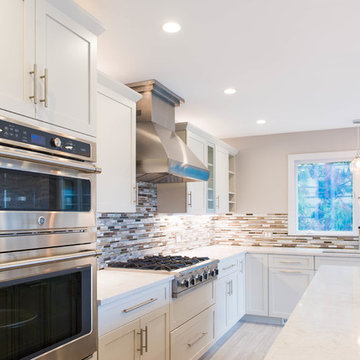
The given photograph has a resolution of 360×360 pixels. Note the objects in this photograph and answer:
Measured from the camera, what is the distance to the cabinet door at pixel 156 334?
2.50 metres

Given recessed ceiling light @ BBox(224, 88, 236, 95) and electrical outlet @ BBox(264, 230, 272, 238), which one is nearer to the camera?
recessed ceiling light @ BBox(224, 88, 236, 95)

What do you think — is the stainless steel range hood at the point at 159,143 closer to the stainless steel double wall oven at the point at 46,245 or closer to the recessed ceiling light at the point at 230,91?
the recessed ceiling light at the point at 230,91

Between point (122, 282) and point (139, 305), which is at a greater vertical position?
point (122, 282)

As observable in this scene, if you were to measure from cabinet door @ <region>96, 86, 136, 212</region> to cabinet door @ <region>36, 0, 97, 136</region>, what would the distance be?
2.14 feet

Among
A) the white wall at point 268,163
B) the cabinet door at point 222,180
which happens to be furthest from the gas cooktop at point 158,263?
the white wall at point 268,163

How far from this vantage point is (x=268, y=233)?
17.9 ft

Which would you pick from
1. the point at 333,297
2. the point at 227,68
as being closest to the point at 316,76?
the point at 227,68

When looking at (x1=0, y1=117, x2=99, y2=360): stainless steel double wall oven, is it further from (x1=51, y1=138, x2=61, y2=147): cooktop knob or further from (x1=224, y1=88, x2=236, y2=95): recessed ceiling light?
(x1=224, y1=88, x2=236, y2=95): recessed ceiling light

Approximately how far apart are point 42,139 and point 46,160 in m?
0.09

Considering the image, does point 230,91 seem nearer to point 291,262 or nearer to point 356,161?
point 356,161

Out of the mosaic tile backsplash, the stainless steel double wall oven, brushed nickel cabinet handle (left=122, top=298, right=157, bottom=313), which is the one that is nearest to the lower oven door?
the stainless steel double wall oven

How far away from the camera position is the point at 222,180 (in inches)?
202

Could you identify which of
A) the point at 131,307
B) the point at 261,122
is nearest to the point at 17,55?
the point at 131,307

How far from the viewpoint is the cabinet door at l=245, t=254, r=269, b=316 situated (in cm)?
480
